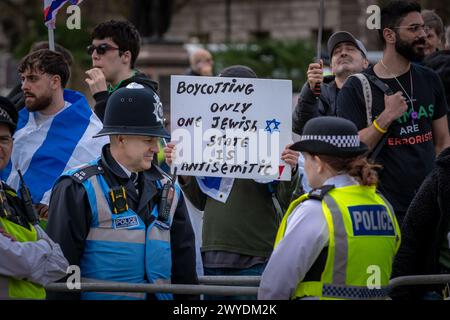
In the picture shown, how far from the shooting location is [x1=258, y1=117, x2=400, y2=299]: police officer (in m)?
4.93

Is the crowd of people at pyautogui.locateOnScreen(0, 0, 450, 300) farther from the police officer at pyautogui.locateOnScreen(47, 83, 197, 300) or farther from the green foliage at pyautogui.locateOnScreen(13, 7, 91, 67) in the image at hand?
the green foliage at pyautogui.locateOnScreen(13, 7, 91, 67)

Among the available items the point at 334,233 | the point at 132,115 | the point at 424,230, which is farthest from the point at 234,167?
the point at 334,233

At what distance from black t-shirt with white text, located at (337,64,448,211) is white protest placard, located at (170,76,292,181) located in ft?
1.42

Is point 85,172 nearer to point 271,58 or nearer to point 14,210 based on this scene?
point 14,210

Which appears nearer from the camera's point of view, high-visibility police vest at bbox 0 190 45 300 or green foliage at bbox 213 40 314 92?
high-visibility police vest at bbox 0 190 45 300

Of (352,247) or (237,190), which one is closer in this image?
(352,247)

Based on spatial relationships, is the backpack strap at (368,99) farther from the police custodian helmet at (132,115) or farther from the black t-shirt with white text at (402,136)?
the police custodian helmet at (132,115)

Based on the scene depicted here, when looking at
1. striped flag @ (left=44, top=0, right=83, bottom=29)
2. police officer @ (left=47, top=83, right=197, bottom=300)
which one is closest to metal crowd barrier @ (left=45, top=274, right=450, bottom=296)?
police officer @ (left=47, top=83, right=197, bottom=300)

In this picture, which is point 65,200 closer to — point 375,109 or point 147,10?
point 375,109

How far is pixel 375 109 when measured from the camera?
7.07m

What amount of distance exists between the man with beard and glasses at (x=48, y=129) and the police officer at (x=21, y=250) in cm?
203

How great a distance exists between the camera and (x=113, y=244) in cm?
536

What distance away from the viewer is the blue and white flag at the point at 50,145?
24.2 ft

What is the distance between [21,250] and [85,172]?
1.94ft
